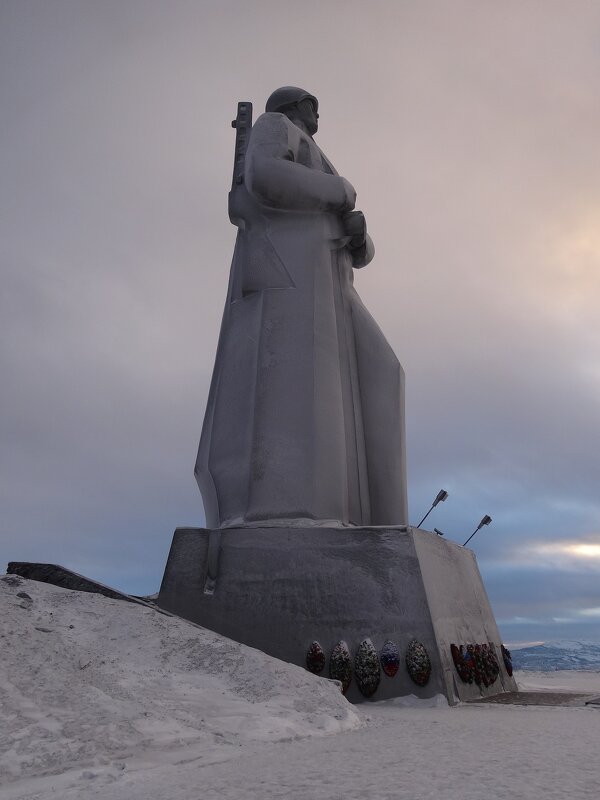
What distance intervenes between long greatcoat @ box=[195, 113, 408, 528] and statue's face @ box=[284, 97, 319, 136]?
0.82 metres

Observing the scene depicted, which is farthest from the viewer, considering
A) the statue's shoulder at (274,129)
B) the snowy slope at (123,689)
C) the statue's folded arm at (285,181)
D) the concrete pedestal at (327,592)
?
the statue's shoulder at (274,129)

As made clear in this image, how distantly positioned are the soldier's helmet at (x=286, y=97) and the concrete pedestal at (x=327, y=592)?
6306 mm

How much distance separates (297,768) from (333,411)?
206 inches

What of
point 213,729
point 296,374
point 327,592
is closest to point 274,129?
point 296,374

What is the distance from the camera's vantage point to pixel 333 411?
7.95m

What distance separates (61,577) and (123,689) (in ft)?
8.76

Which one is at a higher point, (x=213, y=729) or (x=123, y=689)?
(x=123, y=689)

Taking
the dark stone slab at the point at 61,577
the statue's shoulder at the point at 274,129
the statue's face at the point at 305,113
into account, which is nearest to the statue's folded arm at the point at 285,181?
the statue's shoulder at the point at 274,129

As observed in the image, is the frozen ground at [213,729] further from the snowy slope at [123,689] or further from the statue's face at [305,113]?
the statue's face at [305,113]

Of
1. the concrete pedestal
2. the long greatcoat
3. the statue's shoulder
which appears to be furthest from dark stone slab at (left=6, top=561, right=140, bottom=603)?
the statue's shoulder

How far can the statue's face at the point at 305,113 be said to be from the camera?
33.0ft

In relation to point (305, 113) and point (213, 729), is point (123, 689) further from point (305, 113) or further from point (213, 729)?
point (305, 113)

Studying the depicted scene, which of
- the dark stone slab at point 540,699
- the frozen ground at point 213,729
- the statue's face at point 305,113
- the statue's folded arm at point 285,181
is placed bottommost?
the frozen ground at point 213,729

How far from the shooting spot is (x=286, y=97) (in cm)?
1002
